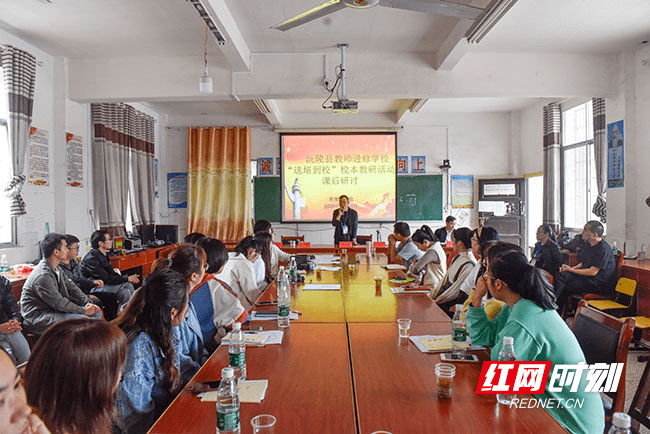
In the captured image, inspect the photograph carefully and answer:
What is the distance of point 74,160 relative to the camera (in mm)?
5543

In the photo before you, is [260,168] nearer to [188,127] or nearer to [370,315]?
[188,127]

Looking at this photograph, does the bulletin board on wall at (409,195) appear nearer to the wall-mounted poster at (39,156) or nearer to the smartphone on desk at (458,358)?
the wall-mounted poster at (39,156)

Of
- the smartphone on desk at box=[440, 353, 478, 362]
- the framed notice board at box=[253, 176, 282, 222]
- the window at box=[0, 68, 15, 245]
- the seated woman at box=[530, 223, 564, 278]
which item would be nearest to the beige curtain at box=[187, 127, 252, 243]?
the framed notice board at box=[253, 176, 282, 222]

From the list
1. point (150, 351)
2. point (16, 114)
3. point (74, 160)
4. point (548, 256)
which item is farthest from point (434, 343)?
point (74, 160)

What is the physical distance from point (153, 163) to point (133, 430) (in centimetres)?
691

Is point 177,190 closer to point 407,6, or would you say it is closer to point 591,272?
point 407,6

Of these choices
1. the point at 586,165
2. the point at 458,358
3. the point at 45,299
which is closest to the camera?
the point at 458,358

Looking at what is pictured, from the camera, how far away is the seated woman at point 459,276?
3580 mm

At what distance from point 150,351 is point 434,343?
128 cm

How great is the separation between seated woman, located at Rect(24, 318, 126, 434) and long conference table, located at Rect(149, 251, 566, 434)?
0.39 meters

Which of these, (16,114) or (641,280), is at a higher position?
(16,114)

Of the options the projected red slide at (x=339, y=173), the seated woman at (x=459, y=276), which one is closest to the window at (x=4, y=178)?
the seated woman at (x=459, y=276)

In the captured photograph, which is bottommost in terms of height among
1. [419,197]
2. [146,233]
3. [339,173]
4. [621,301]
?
[621,301]

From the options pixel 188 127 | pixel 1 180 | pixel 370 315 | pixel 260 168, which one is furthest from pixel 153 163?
pixel 370 315
